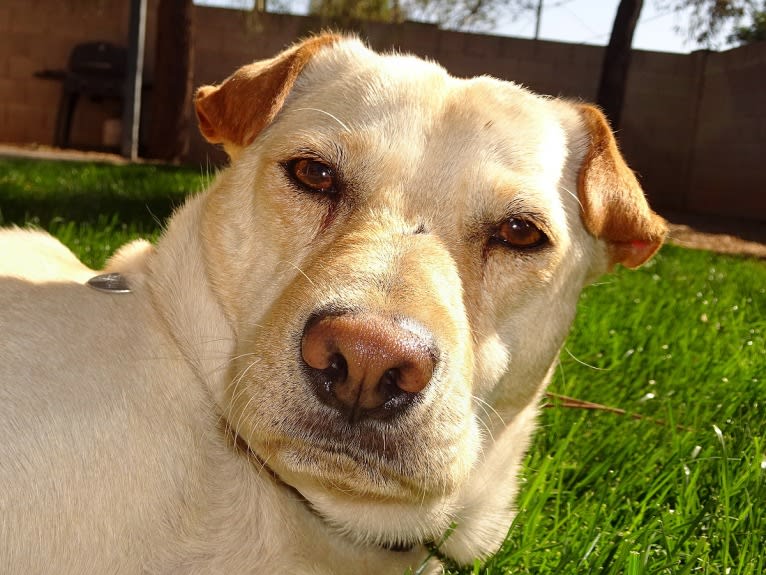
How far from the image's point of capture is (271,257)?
2.49 metres

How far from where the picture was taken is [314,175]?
2.50 metres

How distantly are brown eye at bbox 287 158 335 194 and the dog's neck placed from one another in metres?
0.41

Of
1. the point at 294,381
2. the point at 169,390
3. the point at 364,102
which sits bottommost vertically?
the point at 169,390

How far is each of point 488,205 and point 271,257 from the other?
656 mm

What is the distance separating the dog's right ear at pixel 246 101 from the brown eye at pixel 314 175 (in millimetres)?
202

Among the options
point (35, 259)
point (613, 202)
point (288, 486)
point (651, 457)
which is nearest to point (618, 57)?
point (651, 457)

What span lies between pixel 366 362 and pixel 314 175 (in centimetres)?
92

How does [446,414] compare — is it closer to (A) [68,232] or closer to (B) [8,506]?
(B) [8,506]

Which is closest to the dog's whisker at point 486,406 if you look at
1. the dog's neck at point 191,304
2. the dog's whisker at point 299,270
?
the dog's whisker at point 299,270

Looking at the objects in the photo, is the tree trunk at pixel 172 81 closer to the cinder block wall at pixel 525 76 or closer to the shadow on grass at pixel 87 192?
the cinder block wall at pixel 525 76

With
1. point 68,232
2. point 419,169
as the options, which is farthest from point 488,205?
point 68,232

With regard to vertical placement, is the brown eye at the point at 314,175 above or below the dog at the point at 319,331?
above

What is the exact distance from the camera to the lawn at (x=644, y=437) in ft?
8.50

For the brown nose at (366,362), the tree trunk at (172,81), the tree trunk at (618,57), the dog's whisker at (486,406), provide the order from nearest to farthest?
the brown nose at (366,362)
the dog's whisker at (486,406)
the tree trunk at (172,81)
the tree trunk at (618,57)
